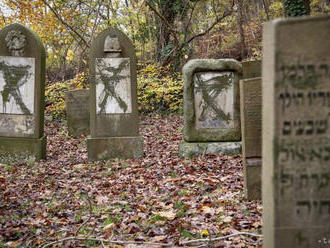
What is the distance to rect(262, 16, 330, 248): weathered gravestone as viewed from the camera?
2.10m

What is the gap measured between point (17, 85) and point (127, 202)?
4.36 m

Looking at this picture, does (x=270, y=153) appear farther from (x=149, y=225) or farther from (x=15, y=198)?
(x=15, y=198)

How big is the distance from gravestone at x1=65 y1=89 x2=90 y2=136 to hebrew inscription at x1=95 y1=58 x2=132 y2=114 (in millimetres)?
3774

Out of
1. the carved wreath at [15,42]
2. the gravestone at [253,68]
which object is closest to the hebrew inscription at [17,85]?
the carved wreath at [15,42]

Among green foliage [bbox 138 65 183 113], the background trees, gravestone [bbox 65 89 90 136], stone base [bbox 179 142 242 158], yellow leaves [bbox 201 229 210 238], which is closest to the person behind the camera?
yellow leaves [bbox 201 229 210 238]

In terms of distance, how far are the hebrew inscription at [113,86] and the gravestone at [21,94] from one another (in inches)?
51.1

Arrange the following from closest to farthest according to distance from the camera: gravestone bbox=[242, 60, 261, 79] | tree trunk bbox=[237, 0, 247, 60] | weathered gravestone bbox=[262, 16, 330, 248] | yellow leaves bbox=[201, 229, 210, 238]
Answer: weathered gravestone bbox=[262, 16, 330, 248] < yellow leaves bbox=[201, 229, 210, 238] < gravestone bbox=[242, 60, 261, 79] < tree trunk bbox=[237, 0, 247, 60]

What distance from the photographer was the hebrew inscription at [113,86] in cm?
738

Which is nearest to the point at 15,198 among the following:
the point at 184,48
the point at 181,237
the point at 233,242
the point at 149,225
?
the point at 149,225

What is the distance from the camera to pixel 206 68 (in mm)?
7086

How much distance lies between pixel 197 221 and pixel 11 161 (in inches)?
200

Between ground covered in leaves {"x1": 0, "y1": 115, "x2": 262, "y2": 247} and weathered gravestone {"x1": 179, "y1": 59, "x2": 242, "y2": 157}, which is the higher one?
weathered gravestone {"x1": 179, "y1": 59, "x2": 242, "y2": 157}

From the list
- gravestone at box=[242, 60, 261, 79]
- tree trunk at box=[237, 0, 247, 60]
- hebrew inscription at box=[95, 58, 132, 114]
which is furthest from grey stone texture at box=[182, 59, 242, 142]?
tree trunk at box=[237, 0, 247, 60]

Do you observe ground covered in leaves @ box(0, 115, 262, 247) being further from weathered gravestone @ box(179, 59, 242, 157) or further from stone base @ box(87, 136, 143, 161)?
weathered gravestone @ box(179, 59, 242, 157)
